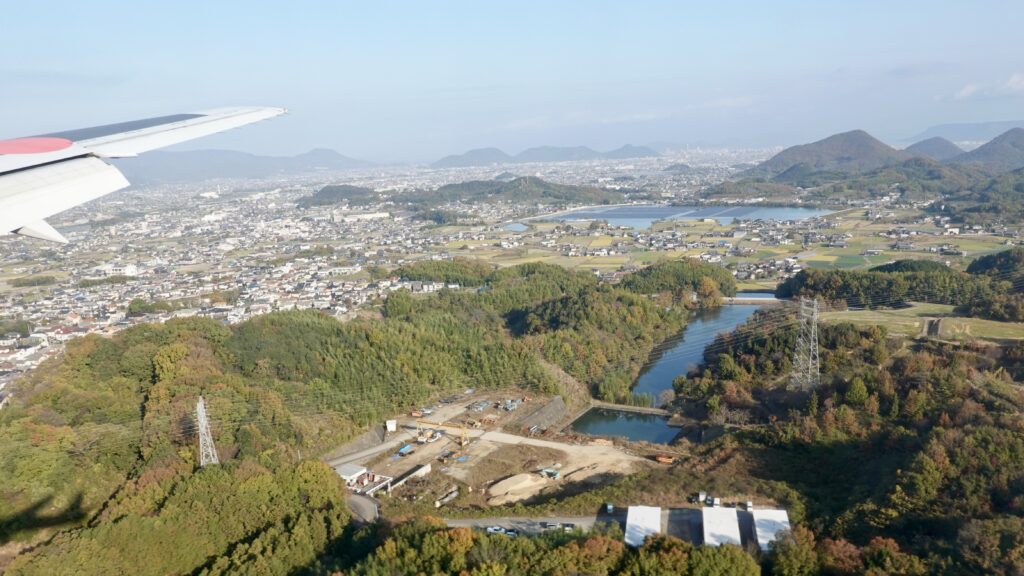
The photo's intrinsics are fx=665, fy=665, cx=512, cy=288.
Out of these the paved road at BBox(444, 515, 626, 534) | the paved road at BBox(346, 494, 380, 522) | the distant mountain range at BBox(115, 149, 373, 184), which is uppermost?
the paved road at BBox(444, 515, 626, 534)

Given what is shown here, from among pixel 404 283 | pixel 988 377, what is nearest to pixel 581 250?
pixel 404 283

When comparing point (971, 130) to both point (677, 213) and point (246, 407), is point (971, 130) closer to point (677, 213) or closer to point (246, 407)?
point (677, 213)

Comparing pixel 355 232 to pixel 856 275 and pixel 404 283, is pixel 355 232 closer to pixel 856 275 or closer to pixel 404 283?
pixel 404 283

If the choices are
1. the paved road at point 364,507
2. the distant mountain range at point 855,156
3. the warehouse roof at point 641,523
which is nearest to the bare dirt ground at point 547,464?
the paved road at point 364,507

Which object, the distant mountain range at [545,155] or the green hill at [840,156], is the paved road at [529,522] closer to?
the green hill at [840,156]

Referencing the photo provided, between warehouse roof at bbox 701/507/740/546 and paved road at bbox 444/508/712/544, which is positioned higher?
warehouse roof at bbox 701/507/740/546

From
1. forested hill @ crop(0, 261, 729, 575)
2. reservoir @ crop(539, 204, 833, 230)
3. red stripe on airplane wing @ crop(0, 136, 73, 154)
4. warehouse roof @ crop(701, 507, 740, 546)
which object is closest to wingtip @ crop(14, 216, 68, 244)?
red stripe on airplane wing @ crop(0, 136, 73, 154)

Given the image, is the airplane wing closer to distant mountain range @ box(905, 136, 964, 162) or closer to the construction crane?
the construction crane
